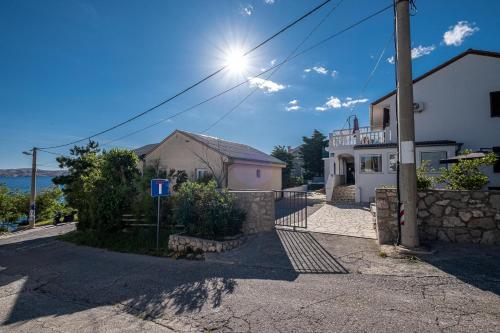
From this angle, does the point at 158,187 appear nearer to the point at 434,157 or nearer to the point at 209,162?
the point at 209,162

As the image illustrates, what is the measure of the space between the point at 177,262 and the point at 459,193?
26.6ft

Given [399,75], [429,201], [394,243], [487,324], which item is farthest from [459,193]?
[487,324]

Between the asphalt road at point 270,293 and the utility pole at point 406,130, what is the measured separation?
903 millimetres

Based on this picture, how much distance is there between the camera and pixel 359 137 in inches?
715

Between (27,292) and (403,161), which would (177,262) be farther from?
Result: (403,161)

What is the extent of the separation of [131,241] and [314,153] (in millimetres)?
29746

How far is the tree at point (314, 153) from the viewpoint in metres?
35.1

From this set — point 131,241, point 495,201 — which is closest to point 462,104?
point 495,201

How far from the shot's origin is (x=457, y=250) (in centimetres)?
606

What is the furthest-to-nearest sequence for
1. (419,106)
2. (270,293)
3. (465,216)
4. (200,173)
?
(200,173)
(419,106)
(465,216)
(270,293)

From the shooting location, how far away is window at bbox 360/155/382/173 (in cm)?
1591

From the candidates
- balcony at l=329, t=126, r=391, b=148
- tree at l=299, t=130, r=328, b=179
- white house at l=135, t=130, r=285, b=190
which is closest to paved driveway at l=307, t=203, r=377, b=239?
white house at l=135, t=130, r=285, b=190

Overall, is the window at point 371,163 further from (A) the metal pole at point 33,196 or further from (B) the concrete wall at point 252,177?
(A) the metal pole at point 33,196

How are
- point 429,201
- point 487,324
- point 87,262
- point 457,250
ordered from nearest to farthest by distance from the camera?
point 487,324
point 457,250
point 429,201
point 87,262
